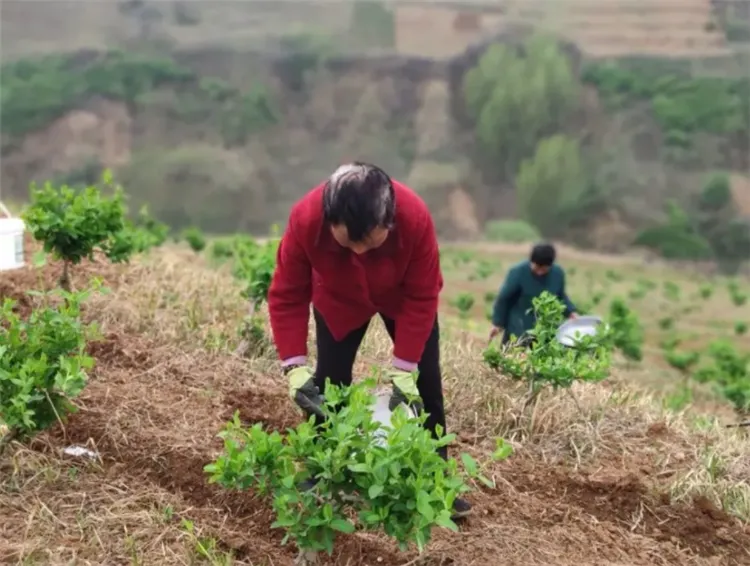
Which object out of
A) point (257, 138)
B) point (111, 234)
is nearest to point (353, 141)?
point (257, 138)

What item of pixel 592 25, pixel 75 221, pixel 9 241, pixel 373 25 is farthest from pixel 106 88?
pixel 75 221

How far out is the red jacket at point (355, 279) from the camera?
2695 millimetres

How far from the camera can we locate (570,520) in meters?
3.36

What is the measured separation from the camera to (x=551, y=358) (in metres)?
4.10

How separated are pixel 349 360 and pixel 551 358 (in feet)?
4.38

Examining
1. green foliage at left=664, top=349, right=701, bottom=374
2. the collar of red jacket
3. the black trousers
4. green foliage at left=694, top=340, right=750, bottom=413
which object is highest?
the collar of red jacket

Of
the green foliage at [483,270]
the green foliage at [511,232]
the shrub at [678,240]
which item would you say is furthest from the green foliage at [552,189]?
the green foliage at [483,270]

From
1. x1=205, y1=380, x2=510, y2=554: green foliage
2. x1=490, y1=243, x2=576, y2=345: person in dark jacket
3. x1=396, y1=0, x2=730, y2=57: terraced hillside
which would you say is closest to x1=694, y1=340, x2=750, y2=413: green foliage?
x1=490, y1=243, x2=576, y2=345: person in dark jacket

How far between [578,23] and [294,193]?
10.5m

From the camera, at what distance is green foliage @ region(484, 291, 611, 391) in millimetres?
4008

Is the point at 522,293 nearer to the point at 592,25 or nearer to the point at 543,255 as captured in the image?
the point at 543,255

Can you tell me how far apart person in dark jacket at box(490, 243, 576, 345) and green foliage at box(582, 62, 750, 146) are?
Answer: 77.4ft

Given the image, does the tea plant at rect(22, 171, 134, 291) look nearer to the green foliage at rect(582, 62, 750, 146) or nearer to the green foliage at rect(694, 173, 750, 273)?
the green foliage at rect(694, 173, 750, 273)

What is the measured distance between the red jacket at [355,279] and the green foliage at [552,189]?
79.4ft
